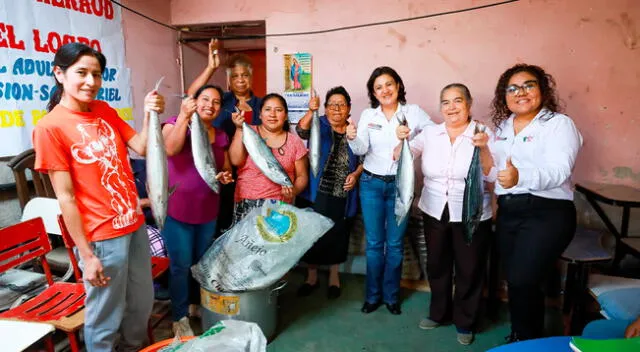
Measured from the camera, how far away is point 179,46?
138 inches

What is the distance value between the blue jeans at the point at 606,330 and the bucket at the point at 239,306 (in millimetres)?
1408

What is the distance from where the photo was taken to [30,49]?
2.28 metres

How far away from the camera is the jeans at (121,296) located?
5.01ft

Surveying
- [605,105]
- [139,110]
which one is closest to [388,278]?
[605,105]

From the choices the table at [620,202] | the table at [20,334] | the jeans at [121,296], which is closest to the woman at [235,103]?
the jeans at [121,296]

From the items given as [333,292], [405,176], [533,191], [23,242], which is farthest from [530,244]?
[23,242]

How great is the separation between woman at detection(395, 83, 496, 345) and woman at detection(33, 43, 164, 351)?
127 centimetres

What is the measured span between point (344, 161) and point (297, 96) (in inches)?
37.2

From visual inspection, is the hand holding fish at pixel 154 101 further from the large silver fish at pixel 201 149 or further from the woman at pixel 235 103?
the woman at pixel 235 103

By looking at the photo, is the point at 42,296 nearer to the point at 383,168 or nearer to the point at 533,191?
the point at 383,168

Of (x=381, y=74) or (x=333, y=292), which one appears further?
(x=333, y=292)

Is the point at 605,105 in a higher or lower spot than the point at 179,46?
lower

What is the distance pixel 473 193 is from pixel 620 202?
1.03 meters

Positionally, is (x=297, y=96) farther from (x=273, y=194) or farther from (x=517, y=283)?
(x=517, y=283)
